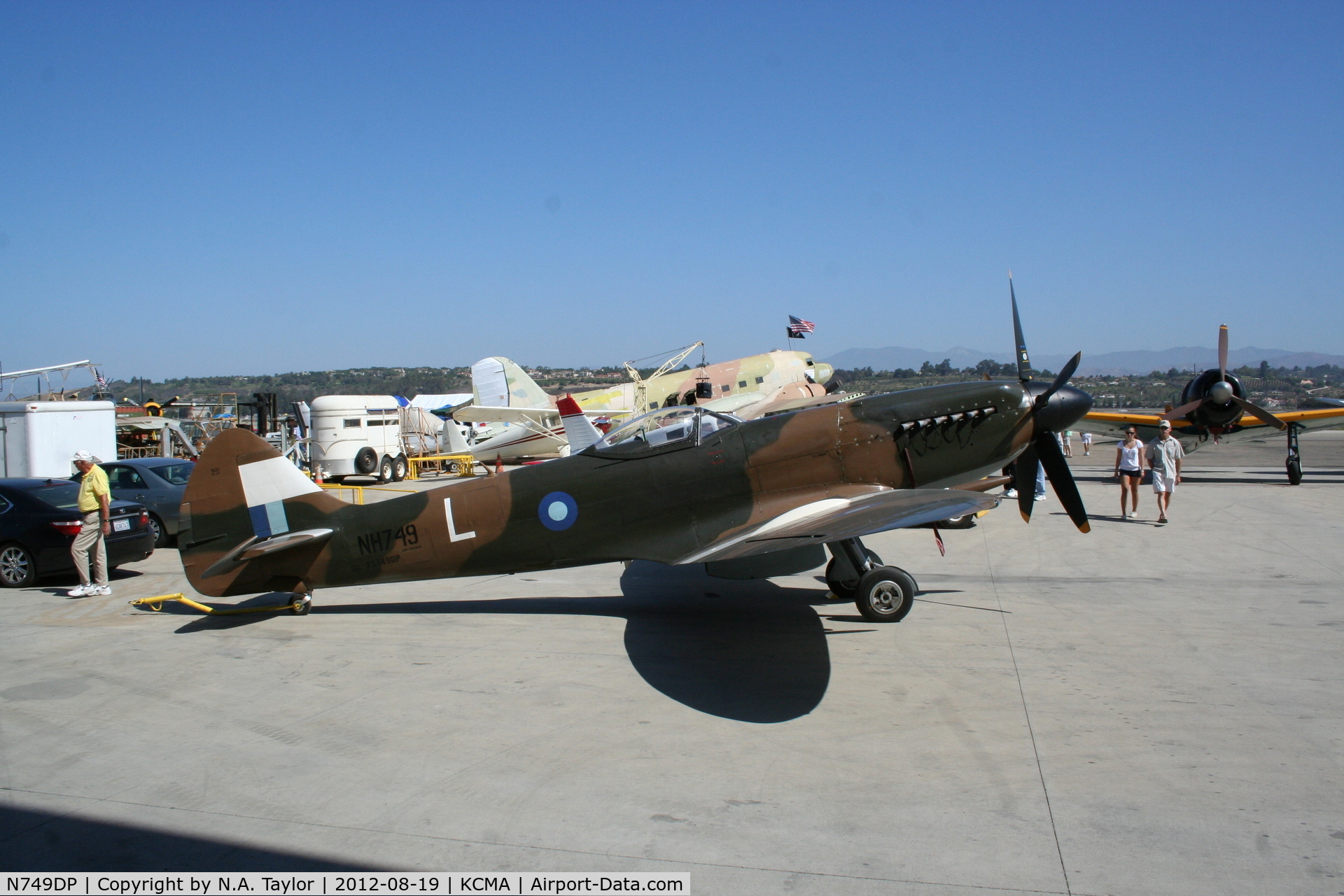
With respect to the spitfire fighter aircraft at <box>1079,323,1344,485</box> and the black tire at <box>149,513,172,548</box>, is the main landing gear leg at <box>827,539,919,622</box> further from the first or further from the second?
the spitfire fighter aircraft at <box>1079,323,1344,485</box>

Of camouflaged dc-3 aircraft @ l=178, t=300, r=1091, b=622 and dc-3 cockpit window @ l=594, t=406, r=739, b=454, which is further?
dc-3 cockpit window @ l=594, t=406, r=739, b=454

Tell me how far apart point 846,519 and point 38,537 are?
10087 mm

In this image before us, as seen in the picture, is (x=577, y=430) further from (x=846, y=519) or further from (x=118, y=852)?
(x=118, y=852)

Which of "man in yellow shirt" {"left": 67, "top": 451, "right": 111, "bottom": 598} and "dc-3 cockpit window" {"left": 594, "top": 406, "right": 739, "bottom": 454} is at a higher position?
"dc-3 cockpit window" {"left": 594, "top": 406, "right": 739, "bottom": 454}

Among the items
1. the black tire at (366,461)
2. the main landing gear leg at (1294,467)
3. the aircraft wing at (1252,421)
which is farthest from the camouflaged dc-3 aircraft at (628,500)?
the black tire at (366,461)

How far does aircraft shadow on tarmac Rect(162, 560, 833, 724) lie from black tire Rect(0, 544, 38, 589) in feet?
8.76

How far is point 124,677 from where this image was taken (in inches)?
253

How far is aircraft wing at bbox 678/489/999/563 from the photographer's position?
629cm

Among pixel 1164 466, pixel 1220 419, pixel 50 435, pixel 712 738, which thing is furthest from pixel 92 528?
pixel 1220 419

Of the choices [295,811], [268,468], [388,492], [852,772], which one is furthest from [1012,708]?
[388,492]

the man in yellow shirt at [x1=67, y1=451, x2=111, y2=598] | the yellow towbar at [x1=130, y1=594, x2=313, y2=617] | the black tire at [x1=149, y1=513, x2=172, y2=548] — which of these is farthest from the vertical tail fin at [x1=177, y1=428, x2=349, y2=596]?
the black tire at [x1=149, y1=513, x2=172, y2=548]

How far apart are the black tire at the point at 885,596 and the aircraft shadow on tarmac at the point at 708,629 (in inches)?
20.1

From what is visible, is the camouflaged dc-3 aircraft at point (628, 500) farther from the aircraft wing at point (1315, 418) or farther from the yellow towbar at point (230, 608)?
the aircraft wing at point (1315, 418)

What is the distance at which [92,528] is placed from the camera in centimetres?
930
